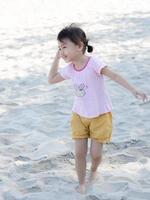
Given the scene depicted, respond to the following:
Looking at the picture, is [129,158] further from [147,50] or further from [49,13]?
[49,13]

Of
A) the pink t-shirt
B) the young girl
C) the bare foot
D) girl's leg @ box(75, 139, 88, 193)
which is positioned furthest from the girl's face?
the bare foot

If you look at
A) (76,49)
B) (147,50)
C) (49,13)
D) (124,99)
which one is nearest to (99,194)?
(76,49)

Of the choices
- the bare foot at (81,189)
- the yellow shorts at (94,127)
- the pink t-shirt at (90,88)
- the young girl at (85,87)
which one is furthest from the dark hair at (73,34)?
the bare foot at (81,189)

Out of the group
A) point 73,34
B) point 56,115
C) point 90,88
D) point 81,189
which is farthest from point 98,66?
point 56,115

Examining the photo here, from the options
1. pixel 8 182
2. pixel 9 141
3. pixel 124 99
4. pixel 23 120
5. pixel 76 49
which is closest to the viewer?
pixel 76 49

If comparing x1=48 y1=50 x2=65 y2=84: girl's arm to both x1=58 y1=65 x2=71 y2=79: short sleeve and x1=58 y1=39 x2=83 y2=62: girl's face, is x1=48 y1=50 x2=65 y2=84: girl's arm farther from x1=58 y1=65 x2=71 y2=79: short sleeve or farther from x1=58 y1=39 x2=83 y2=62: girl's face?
x1=58 y1=39 x2=83 y2=62: girl's face

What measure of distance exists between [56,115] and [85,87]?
2138 millimetres

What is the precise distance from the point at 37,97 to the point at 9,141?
1.46m

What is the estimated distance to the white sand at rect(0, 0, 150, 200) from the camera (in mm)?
4000

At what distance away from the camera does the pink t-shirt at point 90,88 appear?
3572 mm

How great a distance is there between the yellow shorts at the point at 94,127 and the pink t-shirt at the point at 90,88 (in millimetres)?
39

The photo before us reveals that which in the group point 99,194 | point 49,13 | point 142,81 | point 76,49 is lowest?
point 49,13

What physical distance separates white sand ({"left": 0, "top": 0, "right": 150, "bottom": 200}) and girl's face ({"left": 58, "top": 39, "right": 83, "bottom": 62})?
102 cm

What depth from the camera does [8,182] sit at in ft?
13.4
